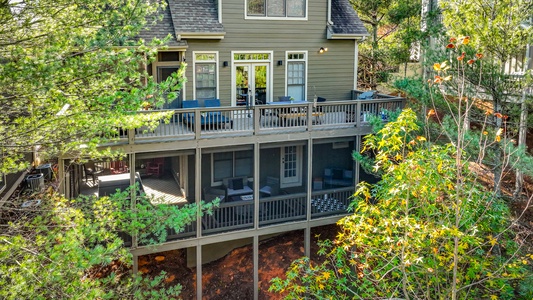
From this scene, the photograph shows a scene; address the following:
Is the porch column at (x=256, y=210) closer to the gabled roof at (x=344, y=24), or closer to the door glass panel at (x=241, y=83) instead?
the door glass panel at (x=241, y=83)

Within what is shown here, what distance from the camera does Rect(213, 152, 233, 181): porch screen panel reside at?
1459 cm

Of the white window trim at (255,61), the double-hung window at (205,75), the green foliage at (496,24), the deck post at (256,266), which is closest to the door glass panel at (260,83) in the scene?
the white window trim at (255,61)

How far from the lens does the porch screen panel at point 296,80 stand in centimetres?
1498

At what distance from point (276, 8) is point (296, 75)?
230 cm

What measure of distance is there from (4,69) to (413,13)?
17.8 metres

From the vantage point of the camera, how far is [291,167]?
51.6 feet

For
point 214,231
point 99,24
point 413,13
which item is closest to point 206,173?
point 214,231

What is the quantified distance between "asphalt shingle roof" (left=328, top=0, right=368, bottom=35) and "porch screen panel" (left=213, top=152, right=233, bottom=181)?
18.1 feet

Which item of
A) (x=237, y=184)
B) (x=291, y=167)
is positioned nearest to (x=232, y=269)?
(x=237, y=184)

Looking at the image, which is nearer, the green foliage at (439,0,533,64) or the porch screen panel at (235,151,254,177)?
the green foliage at (439,0,533,64)

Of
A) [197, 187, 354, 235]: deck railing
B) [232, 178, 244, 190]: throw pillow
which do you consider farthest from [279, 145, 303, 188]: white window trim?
[232, 178, 244, 190]: throw pillow

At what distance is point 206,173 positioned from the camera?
14.5 metres

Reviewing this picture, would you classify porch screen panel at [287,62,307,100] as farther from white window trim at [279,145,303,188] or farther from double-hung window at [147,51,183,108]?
double-hung window at [147,51,183,108]

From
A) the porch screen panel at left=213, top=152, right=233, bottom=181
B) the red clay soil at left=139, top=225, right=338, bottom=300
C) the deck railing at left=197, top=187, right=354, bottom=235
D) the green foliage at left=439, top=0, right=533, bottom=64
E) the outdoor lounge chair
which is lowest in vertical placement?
the red clay soil at left=139, top=225, right=338, bottom=300
